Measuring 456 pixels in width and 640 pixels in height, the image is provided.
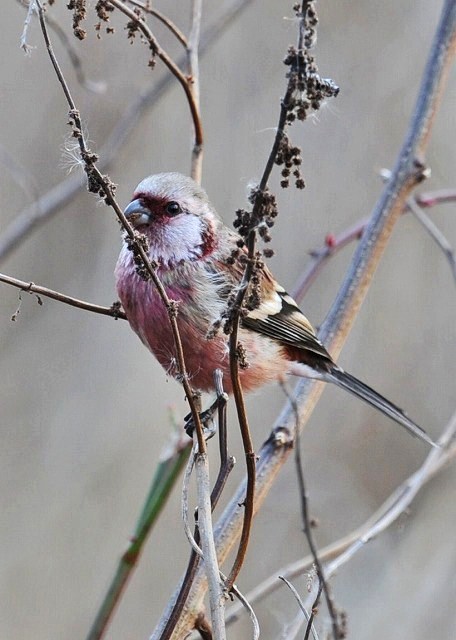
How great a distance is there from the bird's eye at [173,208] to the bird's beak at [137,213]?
0.25 ft

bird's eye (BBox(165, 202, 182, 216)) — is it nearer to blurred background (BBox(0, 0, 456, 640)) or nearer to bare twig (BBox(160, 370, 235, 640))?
bare twig (BBox(160, 370, 235, 640))

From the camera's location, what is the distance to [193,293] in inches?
131

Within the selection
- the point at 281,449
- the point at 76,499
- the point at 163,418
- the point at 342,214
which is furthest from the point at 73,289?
the point at 281,449

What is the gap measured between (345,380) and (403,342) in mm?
2911

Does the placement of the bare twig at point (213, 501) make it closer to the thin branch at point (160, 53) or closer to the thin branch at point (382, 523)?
the thin branch at point (382, 523)

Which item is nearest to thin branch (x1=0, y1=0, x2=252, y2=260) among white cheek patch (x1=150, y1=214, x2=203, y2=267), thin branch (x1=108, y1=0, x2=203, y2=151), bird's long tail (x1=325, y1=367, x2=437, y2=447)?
white cheek patch (x1=150, y1=214, x2=203, y2=267)

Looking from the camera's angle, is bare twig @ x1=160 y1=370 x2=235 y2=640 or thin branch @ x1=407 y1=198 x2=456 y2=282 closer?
bare twig @ x1=160 y1=370 x2=235 y2=640

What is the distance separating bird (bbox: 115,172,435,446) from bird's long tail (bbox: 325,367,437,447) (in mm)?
143

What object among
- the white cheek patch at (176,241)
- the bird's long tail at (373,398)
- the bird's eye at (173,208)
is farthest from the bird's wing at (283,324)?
the bird's eye at (173,208)

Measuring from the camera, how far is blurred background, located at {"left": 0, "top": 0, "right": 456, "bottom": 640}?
6172 mm

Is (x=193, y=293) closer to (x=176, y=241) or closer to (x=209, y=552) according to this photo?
(x=176, y=241)

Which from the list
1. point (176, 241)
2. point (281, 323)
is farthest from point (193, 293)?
point (281, 323)

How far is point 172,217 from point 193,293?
307 millimetres

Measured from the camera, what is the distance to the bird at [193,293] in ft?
10.1
